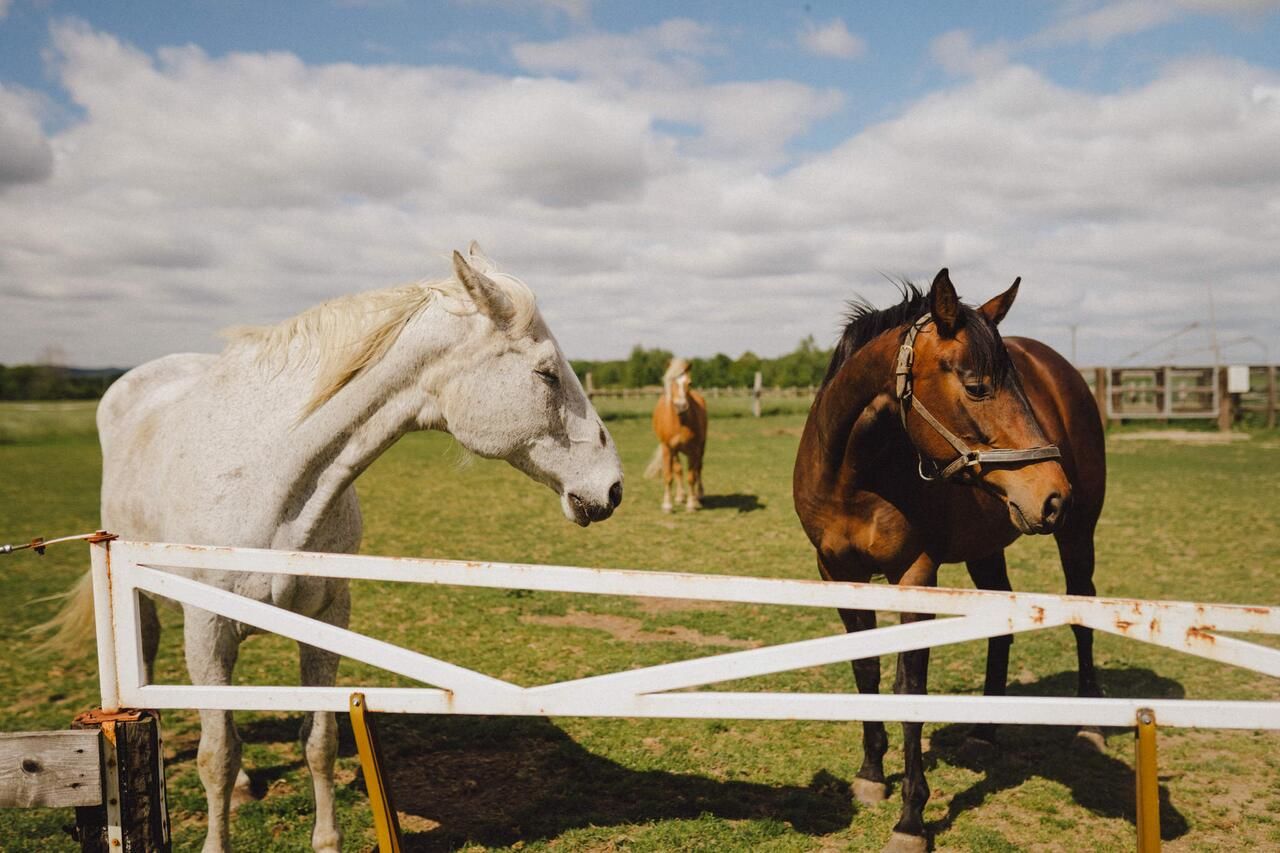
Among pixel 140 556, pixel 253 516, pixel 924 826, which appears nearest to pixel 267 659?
pixel 253 516

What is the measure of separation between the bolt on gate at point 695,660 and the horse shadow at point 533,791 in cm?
155

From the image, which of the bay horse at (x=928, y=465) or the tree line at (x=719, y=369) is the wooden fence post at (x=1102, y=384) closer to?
the bay horse at (x=928, y=465)

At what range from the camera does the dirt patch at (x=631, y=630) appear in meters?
6.15

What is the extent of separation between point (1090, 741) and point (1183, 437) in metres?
21.1

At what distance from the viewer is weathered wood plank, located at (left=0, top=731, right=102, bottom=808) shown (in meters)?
1.93

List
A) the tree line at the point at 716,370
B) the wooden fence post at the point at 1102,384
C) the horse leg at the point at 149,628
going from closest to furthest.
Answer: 1. the horse leg at the point at 149,628
2. the wooden fence post at the point at 1102,384
3. the tree line at the point at 716,370

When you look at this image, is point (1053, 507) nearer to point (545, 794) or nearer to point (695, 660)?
point (695, 660)

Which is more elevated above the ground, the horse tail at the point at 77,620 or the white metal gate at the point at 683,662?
the white metal gate at the point at 683,662

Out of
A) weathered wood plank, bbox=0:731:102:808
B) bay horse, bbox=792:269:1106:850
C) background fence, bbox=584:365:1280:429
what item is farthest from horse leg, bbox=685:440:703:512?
background fence, bbox=584:365:1280:429

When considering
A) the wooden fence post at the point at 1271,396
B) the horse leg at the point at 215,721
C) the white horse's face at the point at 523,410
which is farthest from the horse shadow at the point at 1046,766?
the wooden fence post at the point at 1271,396

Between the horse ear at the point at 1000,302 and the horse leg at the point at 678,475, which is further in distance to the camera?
the horse leg at the point at 678,475

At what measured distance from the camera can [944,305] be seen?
9.12 ft

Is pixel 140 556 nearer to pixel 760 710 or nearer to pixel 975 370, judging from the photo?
pixel 760 710

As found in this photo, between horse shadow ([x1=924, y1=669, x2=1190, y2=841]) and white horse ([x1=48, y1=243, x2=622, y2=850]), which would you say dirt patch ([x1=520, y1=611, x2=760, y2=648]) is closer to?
horse shadow ([x1=924, y1=669, x2=1190, y2=841])
